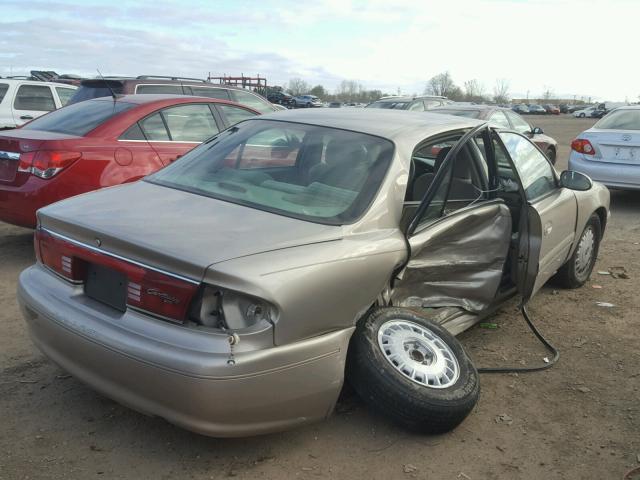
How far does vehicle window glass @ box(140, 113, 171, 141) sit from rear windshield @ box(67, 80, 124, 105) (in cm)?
273

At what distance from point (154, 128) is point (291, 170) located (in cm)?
316

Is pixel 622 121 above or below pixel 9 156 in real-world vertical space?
above

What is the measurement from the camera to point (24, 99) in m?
12.1

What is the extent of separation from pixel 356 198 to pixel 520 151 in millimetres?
1962

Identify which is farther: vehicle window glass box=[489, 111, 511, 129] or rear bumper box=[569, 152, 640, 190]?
vehicle window glass box=[489, 111, 511, 129]

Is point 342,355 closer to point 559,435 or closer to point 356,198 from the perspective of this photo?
point 356,198

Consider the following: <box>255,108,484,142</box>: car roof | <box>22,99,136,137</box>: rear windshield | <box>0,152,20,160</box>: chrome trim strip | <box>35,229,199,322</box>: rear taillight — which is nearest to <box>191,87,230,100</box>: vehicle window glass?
<box>22,99,136,137</box>: rear windshield

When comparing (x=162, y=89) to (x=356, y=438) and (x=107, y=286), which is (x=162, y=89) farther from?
(x=356, y=438)

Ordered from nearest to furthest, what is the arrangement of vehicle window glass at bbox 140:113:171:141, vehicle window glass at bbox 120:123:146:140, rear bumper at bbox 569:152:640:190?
1. vehicle window glass at bbox 120:123:146:140
2. vehicle window glass at bbox 140:113:171:141
3. rear bumper at bbox 569:152:640:190

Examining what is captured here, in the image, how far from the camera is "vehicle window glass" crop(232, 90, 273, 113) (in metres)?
9.49

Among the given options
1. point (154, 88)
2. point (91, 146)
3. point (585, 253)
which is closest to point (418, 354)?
point (585, 253)

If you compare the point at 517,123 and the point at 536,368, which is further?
the point at 517,123

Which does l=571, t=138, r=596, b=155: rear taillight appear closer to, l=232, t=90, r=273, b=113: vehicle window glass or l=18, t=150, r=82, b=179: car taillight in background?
l=232, t=90, r=273, b=113: vehicle window glass

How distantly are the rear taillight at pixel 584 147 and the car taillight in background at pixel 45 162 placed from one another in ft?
24.0
